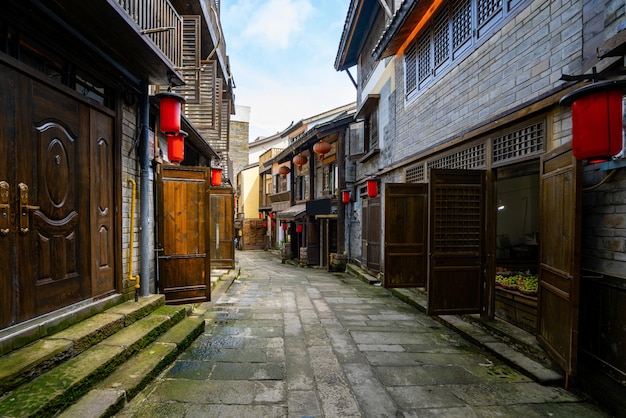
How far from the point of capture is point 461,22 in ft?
20.9

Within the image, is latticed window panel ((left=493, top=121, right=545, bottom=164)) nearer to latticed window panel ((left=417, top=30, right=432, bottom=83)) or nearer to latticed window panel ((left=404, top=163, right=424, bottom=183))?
latticed window panel ((left=404, top=163, right=424, bottom=183))

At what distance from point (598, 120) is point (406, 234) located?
5.06 metres

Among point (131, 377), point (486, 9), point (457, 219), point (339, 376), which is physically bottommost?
point (339, 376)

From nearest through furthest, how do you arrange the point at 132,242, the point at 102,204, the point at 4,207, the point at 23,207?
the point at 4,207 → the point at 23,207 → the point at 102,204 → the point at 132,242

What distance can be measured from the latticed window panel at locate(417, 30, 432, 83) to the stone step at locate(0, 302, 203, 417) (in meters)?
7.48

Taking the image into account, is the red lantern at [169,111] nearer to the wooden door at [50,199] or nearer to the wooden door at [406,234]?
the wooden door at [50,199]

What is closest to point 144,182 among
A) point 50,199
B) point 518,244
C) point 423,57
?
point 50,199

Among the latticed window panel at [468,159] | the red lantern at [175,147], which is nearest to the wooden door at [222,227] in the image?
the red lantern at [175,147]

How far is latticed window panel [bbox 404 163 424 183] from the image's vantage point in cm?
809

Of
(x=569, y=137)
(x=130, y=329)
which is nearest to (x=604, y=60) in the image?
(x=569, y=137)

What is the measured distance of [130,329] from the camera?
14.1ft

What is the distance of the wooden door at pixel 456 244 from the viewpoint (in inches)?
226

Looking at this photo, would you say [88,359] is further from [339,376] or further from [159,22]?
[159,22]

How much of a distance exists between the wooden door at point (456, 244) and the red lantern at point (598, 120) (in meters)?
2.57
